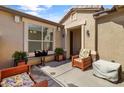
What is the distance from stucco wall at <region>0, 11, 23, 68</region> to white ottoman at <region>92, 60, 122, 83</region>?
364 centimetres

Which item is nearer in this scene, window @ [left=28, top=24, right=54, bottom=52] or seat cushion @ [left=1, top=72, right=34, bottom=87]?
seat cushion @ [left=1, top=72, right=34, bottom=87]

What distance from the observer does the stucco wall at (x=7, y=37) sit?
4957 millimetres

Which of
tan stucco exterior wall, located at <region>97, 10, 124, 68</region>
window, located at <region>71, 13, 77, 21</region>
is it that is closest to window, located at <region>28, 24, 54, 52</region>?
window, located at <region>71, 13, 77, 21</region>

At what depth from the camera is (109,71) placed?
165 inches

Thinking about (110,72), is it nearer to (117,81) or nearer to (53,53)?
(117,81)

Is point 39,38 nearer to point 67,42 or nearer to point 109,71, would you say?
point 67,42

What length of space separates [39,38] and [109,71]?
157 inches

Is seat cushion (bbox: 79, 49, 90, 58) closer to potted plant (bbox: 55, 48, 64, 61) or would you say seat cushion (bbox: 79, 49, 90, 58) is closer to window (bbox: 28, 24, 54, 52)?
potted plant (bbox: 55, 48, 64, 61)

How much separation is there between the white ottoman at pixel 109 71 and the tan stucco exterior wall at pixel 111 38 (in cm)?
90

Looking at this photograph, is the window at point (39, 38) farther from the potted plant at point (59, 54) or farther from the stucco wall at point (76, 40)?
the stucco wall at point (76, 40)

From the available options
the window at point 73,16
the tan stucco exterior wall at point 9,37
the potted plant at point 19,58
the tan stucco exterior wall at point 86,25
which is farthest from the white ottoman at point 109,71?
the window at point 73,16

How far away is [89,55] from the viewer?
19.9 feet

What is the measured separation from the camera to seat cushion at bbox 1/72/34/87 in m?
2.42
